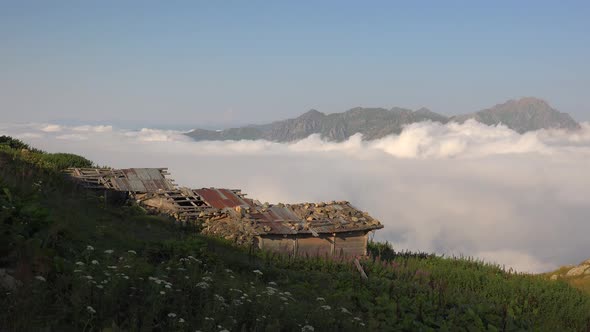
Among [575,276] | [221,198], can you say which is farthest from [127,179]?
[575,276]

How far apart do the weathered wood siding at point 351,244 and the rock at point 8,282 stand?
24.0m

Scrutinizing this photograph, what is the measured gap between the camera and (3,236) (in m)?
8.51

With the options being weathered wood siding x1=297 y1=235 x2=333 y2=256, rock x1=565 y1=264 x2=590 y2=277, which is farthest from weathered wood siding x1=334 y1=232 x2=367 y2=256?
rock x1=565 y1=264 x2=590 y2=277

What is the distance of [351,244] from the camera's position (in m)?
32.3

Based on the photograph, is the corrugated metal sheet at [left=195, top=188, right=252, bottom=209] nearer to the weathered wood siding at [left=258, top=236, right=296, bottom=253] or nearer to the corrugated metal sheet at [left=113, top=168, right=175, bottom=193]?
the corrugated metal sheet at [left=113, top=168, right=175, bottom=193]

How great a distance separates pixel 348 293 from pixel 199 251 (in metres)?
3.68

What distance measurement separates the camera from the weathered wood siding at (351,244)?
31.6 meters

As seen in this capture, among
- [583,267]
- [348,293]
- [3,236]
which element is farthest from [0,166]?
[583,267]

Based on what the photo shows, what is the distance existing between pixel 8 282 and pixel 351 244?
2588 cm

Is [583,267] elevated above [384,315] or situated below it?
below

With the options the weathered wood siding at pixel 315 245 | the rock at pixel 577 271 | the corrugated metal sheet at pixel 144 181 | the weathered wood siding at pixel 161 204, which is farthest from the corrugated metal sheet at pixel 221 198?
the rock at pixel 577 271

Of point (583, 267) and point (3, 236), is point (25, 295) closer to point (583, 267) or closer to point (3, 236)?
point (3, 236)

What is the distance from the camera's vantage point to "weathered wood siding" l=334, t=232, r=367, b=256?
31562mm

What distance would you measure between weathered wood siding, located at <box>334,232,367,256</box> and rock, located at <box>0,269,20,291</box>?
24.0 m
